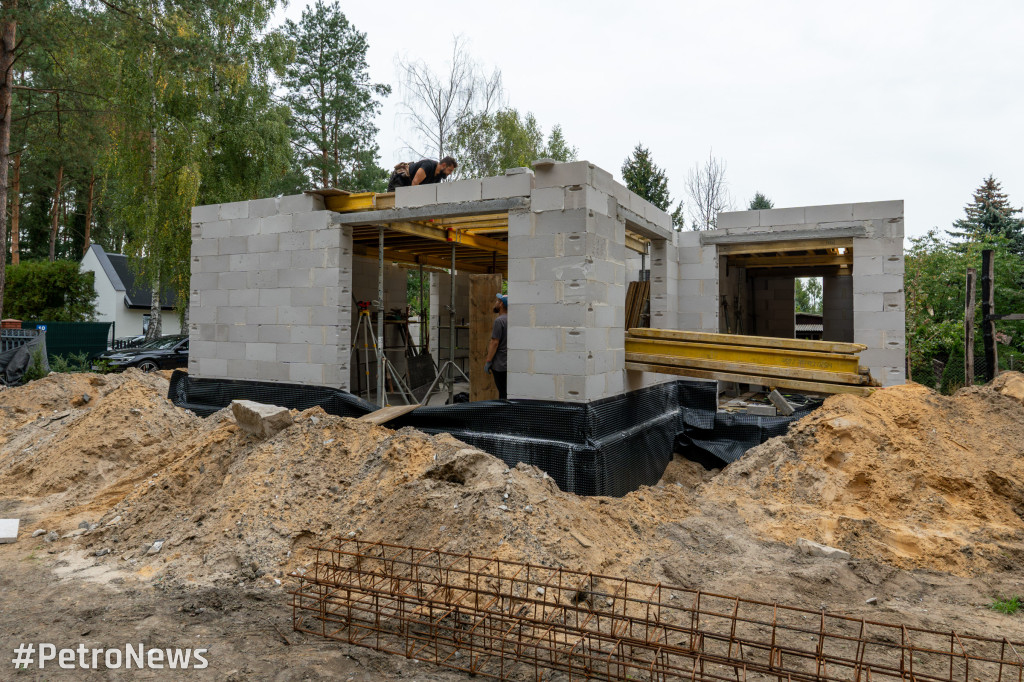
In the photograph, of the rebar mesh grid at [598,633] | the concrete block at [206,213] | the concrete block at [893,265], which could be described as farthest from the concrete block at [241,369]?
the concrete block at [893,265]

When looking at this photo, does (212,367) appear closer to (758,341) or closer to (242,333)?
(242,333)

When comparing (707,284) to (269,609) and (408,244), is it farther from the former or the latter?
(269,609)

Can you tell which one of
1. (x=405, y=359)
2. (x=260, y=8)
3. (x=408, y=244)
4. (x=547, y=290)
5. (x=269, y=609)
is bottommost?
(x=269, y=609)

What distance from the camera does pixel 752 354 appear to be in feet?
24.5

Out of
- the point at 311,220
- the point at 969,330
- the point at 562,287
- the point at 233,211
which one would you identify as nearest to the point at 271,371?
the point at 311,220

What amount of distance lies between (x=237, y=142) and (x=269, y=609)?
18.4m

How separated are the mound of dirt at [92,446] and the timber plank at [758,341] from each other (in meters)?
6.33

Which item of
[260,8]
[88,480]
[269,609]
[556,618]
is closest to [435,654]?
[556,618]

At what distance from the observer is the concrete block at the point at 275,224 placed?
8.42 m

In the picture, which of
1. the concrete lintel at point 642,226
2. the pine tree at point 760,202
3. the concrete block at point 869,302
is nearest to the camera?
the concrete lintel at point 642,226

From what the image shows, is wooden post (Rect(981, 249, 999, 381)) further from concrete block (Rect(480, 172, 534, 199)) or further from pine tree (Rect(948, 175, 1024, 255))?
pine tree (Rect(948, 175, 1024, 255))

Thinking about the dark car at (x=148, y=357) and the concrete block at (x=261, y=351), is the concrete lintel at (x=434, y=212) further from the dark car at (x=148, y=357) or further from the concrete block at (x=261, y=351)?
the dark car at (x=148, y=357)

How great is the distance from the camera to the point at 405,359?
11203 mm

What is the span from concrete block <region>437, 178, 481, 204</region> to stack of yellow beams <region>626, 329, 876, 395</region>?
Result: 8.55 feet
